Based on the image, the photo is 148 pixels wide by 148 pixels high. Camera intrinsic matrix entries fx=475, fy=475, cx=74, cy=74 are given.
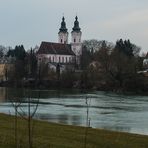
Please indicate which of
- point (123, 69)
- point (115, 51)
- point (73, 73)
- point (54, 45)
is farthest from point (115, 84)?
point (54, 45)

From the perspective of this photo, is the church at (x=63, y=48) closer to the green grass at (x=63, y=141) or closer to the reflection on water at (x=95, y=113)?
the reflection on water at (x=95, y=113)

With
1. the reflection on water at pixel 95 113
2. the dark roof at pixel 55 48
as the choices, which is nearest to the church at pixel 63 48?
the dark roof at pixel 55 48

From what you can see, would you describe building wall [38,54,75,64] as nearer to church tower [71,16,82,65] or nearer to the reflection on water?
church tower [71,16,82,65]

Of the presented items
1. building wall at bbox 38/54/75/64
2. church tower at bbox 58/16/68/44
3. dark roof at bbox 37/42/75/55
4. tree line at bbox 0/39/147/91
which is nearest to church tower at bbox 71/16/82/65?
→ dark roof at bbox 37/42/75/55

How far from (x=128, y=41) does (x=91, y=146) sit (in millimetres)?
114362

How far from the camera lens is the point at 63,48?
535 feet

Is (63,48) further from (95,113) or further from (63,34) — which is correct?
(95,113)

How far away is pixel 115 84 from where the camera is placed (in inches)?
3588

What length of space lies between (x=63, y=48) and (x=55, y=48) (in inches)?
157

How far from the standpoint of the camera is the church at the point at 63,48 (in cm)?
15570

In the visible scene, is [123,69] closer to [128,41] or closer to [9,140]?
[128,41]

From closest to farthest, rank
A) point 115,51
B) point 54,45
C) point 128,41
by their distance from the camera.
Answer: point 115,51
point 128,41
point 54,45

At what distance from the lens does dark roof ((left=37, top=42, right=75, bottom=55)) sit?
155875 millimetres

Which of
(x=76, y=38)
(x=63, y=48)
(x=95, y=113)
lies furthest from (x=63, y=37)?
(x=95, y=113)
